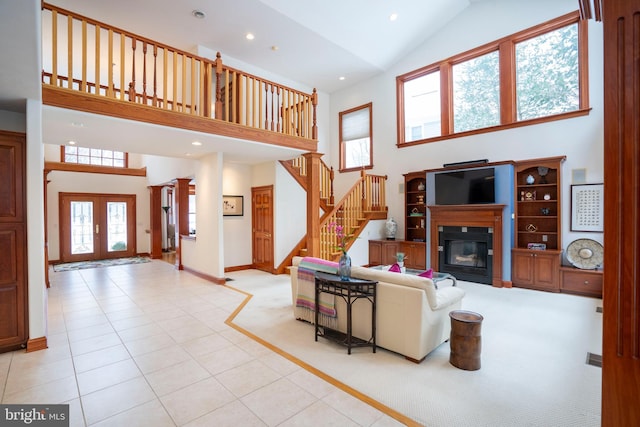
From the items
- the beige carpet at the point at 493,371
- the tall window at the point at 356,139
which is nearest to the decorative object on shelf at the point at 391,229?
the tall window at the point at 356,139

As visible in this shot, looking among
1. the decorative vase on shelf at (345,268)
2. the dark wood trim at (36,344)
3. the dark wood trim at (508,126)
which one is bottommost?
the dark wood trim at (36,344)

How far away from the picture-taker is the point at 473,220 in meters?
6.20

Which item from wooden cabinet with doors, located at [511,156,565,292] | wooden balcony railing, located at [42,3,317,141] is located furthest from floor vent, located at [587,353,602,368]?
wooden balcony railing, located at [42,3,317,141]

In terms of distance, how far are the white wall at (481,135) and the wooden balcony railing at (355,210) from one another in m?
0.38

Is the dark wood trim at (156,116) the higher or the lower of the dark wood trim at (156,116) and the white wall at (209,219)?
the higher

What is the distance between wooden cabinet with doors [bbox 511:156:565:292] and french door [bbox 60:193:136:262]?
11094 millimetres

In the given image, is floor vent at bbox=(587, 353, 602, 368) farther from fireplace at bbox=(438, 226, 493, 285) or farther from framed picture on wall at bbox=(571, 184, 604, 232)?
framed picture on wall at bbox=(571, 184, 604, 232)

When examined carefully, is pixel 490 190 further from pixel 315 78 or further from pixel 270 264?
pixel 315 78

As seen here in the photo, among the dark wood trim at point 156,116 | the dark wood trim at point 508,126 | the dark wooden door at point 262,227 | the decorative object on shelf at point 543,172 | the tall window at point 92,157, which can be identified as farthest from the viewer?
the tall window at point 92,157

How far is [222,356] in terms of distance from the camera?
10.2 ft

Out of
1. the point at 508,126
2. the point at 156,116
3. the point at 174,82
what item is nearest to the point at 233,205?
the point at 156,116

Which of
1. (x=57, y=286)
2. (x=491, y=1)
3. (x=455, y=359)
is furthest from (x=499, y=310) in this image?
(x=57, y=286)

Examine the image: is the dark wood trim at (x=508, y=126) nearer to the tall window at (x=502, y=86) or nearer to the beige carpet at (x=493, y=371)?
the tall window at (x=502, y=86)

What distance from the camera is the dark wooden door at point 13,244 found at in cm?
313
